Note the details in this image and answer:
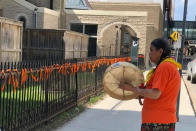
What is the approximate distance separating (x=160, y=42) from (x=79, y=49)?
12100 millimetres

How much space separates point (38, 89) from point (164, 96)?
3.03 metres

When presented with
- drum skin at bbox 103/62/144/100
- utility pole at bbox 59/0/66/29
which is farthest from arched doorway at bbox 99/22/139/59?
drum skin at bbox 103/62/144/100

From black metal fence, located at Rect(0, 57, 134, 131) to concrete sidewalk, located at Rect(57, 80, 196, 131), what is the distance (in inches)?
18.7

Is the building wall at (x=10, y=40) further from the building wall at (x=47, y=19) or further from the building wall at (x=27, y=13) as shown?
the building wall at (x=47, y=19)

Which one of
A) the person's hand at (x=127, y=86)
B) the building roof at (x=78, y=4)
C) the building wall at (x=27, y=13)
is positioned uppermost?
the building roof at (x=78, y=4)

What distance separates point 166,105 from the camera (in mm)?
3184

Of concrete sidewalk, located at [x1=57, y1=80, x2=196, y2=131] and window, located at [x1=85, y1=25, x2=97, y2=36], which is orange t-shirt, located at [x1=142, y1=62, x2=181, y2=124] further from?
window, located at [x1=85, y1=25, x2=97, y2=36]

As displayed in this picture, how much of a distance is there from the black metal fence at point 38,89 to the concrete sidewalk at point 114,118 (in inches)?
18.7

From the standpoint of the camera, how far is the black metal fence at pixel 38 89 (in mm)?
4621

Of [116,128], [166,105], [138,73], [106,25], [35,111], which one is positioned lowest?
[116,128]

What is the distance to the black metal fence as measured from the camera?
4621 mm

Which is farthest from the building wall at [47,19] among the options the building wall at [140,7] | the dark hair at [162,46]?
the dark hair at [162,46]

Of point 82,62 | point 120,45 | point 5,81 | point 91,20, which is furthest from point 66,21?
point 5,81

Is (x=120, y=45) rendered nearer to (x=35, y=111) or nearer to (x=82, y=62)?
(x=82, y=62)
